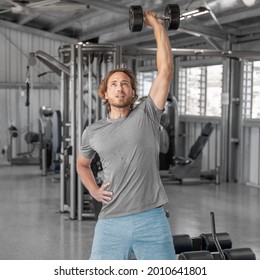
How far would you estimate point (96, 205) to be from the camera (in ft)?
14.5

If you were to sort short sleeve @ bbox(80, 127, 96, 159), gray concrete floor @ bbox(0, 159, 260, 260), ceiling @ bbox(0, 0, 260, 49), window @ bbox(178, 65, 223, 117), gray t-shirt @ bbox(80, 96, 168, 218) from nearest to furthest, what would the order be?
1. gray t-shirt @ bbox(80, 96, 168, 218)
2. short sleeve @ bbox(80, 127, 96, 159)
3. gray concrete floor @ bbox(0, 159, 260, 260)
4. ceiling @ bbox(0, 0, 260, 49)
5. window @ bbox(178, 65, 223, 117)

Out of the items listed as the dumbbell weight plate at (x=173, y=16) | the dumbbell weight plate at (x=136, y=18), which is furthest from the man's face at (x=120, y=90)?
the dumbbell weight plate at (x=173, y=16)

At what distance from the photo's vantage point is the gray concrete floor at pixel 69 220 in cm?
465

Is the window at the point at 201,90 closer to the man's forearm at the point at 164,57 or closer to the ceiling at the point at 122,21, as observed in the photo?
the ceiling at the point at 122,21

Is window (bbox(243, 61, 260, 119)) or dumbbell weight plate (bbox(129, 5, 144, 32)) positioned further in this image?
window (bbox(243, 61, 260, 119))

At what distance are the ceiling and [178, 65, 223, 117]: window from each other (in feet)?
1.82

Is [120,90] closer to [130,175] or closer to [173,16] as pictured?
[130,175]

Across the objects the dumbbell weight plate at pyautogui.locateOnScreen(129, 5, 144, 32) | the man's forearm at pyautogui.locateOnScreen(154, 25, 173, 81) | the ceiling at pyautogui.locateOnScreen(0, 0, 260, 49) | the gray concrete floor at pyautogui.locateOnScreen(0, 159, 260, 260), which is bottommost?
the gray concrete floor at pyautogui.locateOnScreen(0, 159, 260, 260)

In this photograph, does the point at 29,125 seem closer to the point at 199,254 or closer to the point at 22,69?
the point at 22,69

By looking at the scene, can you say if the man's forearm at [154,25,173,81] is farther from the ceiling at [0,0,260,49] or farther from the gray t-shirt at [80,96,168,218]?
the ceiling at [0,0,260,49]

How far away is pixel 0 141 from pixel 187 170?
18.0 ft

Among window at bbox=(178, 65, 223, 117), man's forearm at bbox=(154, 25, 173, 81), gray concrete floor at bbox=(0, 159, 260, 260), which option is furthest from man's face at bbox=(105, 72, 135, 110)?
window at bbox=(178, 65, 223, 117)

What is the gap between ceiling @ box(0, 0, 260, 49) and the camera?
717 cm
